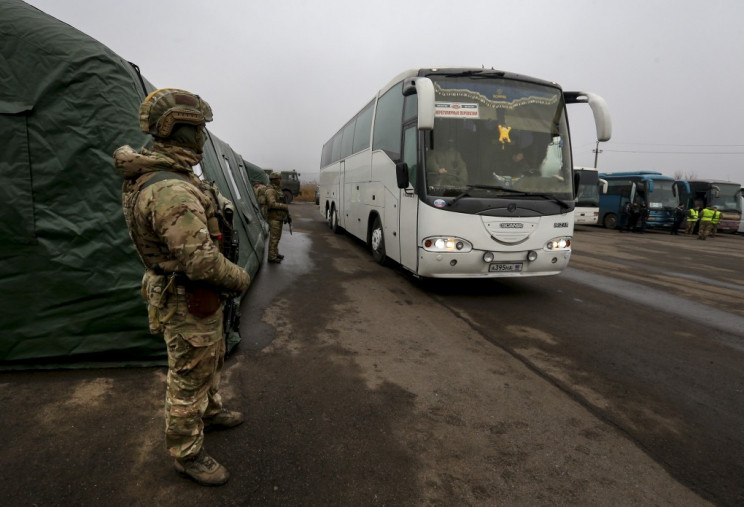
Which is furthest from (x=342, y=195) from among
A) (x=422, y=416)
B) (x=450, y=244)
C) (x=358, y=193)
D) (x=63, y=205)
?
(x=422, y=416)

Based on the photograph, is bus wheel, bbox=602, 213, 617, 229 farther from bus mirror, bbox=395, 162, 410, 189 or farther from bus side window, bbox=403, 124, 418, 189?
bus mirror, bbox=395, 162, 410, 189

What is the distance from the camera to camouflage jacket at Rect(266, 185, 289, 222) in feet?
24.8

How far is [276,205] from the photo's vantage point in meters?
7.58

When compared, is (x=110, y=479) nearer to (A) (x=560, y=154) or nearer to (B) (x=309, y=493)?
(B) (x=309, y=493)

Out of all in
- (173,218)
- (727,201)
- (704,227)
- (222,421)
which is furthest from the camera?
(727,201)

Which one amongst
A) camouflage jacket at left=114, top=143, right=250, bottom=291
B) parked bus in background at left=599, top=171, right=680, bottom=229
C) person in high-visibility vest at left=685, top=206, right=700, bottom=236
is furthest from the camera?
parked bus in background at left=599, top=171, right=680, bottom=229

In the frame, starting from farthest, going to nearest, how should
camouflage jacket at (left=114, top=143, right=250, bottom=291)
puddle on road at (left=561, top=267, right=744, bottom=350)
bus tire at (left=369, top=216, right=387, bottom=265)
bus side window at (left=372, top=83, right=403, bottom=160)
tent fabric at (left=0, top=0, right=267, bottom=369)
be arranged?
bus tire at (left=369, top=216, right=387, bottom=265)
bus side window at (left=372, top=83, right=403, bottom=160)
puddle on road at (left=561, top=267, right=744, bottom=350)
tent fabric at (left=0, top=0, right=267, bottom=369)
camouflage jacket at (left=114, top=143, right=250, bottom=291)

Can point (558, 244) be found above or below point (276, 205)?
below

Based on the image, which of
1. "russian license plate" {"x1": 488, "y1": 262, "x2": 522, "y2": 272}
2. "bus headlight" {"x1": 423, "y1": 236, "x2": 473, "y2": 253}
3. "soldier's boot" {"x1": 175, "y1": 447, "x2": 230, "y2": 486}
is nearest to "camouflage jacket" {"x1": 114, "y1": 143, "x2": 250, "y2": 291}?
"soldier's boot" {"x1": 175, "y1": 447, "x2": 230, "y2": 486}

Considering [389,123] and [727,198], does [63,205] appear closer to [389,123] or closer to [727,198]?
[389,123]

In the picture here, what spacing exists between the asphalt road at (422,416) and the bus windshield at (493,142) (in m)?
1.75

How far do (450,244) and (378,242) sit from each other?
9.47 ft

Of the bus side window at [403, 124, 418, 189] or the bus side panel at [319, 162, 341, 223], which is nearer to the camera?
the bus side window at [403, 124, 418, 189]

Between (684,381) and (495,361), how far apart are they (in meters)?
1.62
